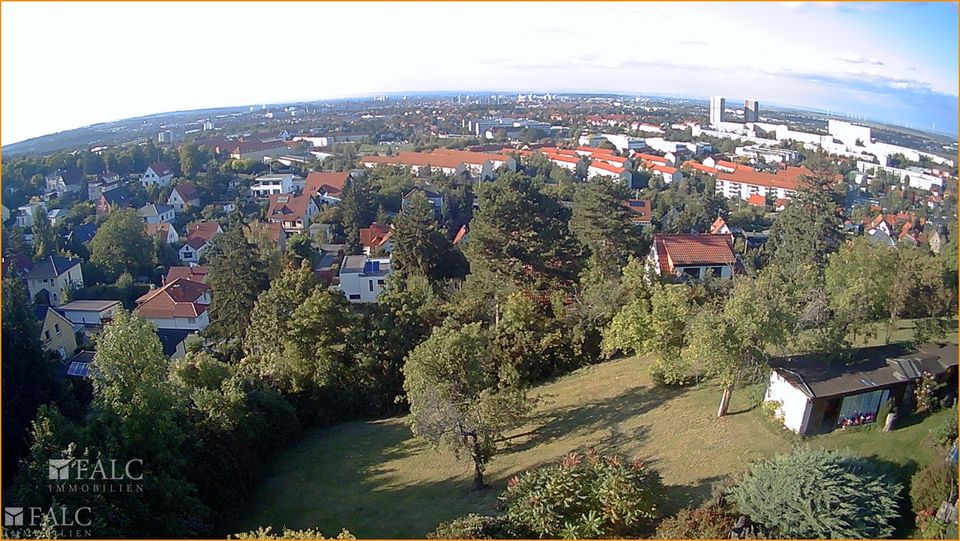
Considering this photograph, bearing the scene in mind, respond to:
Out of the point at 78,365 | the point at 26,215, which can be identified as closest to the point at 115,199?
the point at 26,215

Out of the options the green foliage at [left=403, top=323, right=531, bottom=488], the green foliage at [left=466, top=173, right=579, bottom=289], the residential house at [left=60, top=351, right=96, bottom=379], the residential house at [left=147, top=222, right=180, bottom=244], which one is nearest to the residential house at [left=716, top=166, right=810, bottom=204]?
the green foliage at [left=466, top=173, right=579, bottom=289]

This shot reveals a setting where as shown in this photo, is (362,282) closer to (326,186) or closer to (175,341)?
(175,341)

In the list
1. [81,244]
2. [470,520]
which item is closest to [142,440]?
[470,520]

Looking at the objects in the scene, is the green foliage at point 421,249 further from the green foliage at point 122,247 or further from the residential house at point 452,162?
the residential house at point 452,162

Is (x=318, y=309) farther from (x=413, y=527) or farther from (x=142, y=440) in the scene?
(x=413, y=527)

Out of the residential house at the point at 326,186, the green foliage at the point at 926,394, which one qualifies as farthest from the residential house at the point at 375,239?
the green foliage at the point at 926,394

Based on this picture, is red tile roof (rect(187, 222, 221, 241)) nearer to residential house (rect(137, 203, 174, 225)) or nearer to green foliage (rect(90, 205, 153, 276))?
green foliage (rect(90, 205, 153, 276))
